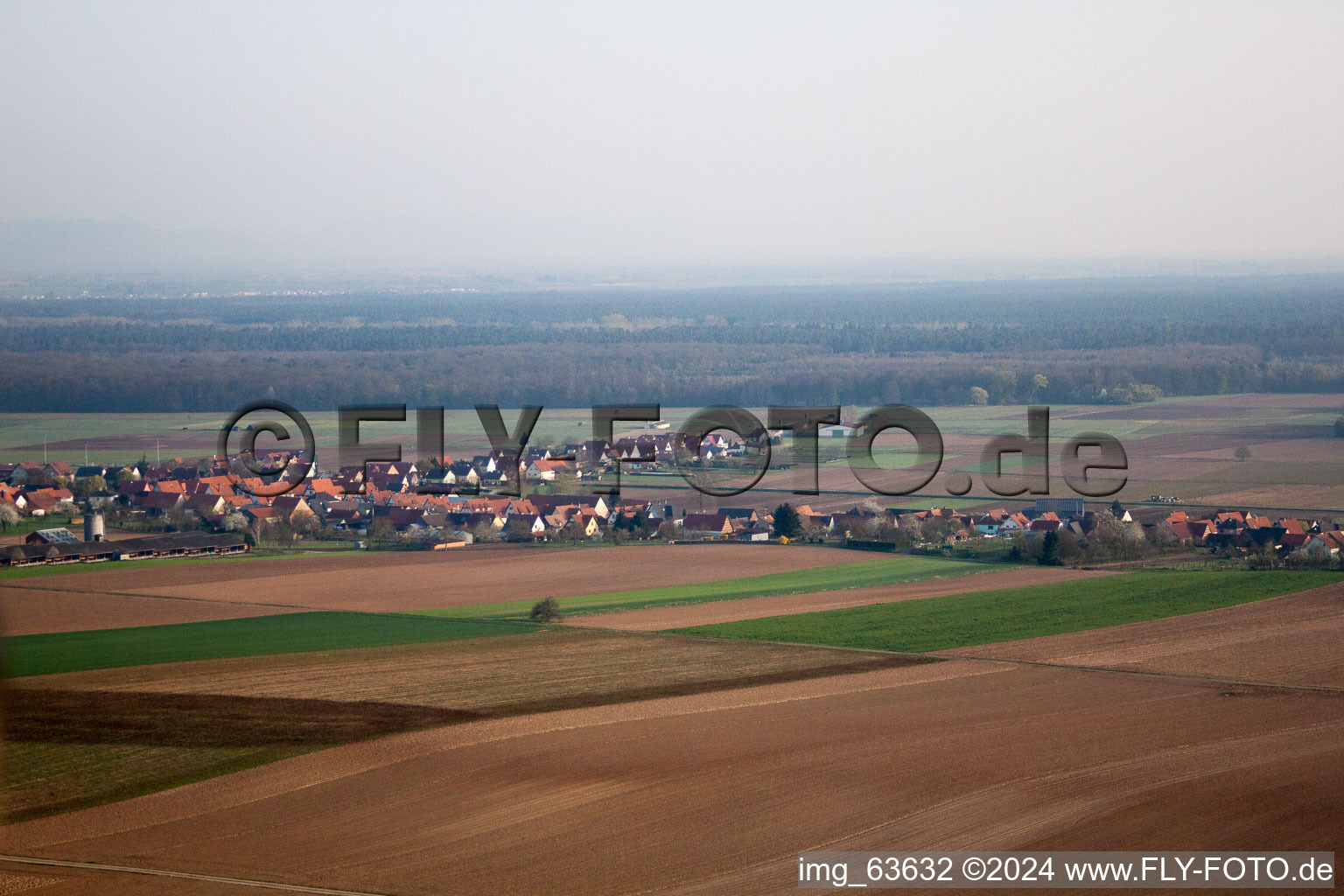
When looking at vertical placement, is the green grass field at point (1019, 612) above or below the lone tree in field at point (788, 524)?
below

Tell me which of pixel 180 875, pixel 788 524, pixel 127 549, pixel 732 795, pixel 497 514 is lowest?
pixel 180 875

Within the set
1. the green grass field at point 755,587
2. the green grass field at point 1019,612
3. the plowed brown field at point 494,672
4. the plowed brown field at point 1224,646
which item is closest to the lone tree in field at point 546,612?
the green grass field at point 755,587

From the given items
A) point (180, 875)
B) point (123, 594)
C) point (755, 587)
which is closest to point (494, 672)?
point (180, 875)

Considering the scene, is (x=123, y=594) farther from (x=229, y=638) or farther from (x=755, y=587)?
(x=755, y=587)

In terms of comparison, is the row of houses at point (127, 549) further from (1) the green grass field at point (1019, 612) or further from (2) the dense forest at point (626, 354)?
(1) the green grass field at point (1019, 612)

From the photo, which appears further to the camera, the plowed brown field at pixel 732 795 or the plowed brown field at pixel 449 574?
the plowed brown field at pixel 449 574

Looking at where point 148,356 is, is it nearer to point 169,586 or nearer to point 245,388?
point 245,388
